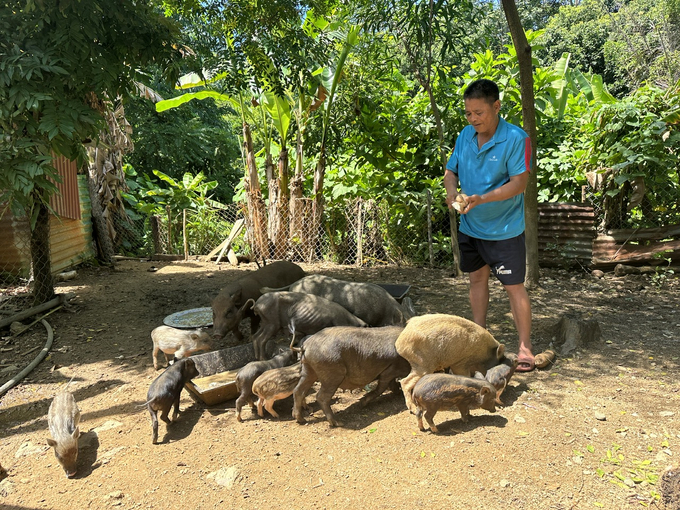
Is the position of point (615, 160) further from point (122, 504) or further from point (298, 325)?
point (122, 504)

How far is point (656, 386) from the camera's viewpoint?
150 inches

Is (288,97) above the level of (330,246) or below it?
above

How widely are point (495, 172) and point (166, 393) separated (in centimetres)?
293

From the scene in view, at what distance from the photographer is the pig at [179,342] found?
4.56m

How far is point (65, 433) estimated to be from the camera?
3322 mm

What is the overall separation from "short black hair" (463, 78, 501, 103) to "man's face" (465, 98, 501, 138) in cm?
3

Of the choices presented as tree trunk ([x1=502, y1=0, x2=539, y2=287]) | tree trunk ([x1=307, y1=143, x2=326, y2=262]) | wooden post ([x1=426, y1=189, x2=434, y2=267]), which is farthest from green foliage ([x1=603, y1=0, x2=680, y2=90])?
tree trunk ([x1=502, y1=0, x2=539, y2=287])

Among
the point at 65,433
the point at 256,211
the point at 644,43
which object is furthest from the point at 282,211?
the point at 644,43

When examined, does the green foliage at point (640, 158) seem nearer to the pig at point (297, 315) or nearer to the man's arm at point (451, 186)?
the man's arm at point (451, 186)

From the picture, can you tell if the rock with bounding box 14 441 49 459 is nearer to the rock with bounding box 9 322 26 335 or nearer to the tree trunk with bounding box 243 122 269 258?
the rock with bounding box 9 322 26 335

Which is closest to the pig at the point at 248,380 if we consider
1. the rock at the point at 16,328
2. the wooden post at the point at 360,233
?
the rock at the point at 16,328

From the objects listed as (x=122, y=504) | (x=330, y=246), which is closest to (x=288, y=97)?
(x=330, y=246)

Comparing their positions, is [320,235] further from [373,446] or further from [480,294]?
[373,446]

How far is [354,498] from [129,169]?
14.0m
